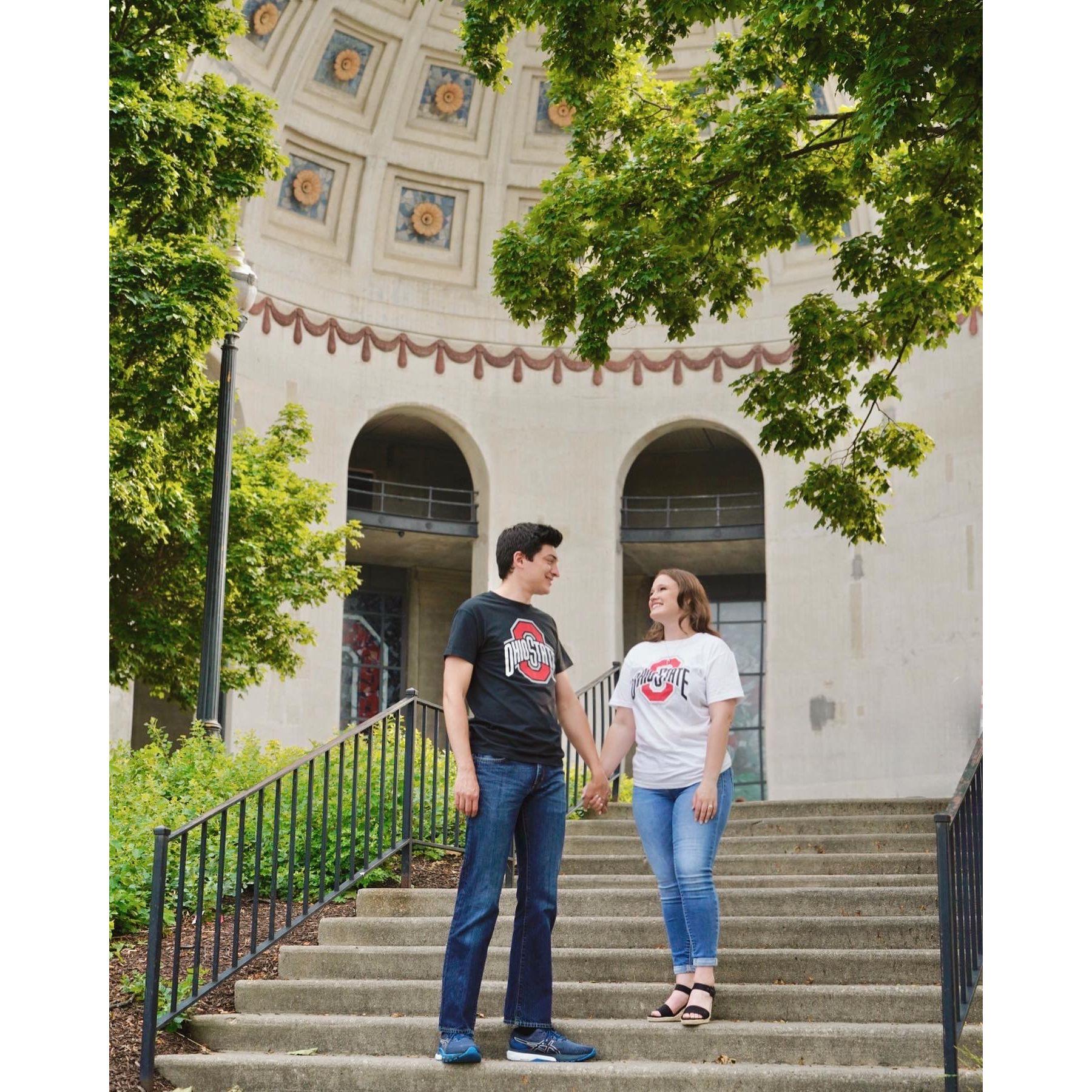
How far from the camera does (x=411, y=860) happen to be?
24.7ft

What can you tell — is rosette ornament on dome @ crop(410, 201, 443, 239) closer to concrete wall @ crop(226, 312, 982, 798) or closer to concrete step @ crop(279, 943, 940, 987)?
concrete wall @ crop(226, 312, 982, 798)

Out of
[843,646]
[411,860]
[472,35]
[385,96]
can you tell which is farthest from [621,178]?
[385,96]

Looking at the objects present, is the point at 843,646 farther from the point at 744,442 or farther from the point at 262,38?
the point at 262,38

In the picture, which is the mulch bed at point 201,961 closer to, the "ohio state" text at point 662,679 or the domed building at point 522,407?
the "ohio state" text at point 662,679

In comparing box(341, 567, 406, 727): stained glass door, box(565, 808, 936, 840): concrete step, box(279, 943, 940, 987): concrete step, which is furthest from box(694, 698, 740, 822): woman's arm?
box(341, 567, 406, 727): stained glass door

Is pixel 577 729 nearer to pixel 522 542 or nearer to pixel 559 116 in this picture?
pixel 522 542

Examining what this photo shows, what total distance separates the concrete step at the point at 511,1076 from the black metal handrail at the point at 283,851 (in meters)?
0.28

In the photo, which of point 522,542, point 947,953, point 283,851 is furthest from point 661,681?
point 283,851

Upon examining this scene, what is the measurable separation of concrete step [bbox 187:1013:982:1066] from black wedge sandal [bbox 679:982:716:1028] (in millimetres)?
30

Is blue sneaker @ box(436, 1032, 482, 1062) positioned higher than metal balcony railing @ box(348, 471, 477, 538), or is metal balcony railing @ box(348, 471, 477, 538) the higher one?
metal balcony railing @ box(348, 471, 477, 538)

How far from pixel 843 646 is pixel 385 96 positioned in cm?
1148

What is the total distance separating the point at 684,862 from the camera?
4.91 meters

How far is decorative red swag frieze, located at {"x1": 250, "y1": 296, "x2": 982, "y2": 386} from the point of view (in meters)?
21.0

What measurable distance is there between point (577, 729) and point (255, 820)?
11.5 ft
